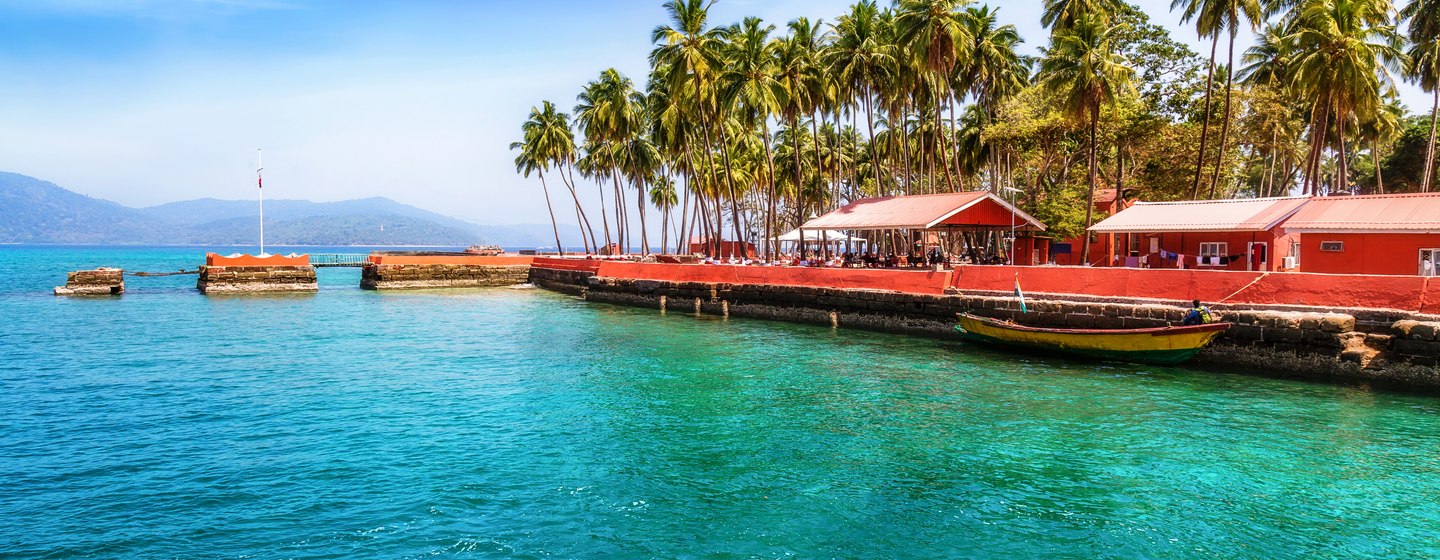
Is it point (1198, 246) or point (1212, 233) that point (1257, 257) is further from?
point (1198, 246)

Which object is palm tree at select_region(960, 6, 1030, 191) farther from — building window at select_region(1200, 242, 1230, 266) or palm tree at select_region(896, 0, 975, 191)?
building window at select_region(1200, 242, 1230, 266)

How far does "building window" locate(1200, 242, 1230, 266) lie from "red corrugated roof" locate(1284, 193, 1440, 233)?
3.18 meters

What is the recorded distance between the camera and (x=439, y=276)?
57.9 metres

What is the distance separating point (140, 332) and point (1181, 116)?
4750 centimetres

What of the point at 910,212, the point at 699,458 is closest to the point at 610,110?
the point at 910,212

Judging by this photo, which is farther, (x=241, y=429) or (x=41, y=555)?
(x=241, y=429)

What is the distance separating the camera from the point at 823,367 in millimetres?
22391

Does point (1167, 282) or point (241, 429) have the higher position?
point (1167, 282)

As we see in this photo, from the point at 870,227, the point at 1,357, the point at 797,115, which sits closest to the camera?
the point at 1,357

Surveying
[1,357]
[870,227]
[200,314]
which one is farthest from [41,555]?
[200,314]

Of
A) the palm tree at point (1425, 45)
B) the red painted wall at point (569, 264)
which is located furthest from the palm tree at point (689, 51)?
the palm tree at point (1425, 45)

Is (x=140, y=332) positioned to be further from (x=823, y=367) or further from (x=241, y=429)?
(x=823, y=367)

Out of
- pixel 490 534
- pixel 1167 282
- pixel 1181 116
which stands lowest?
pixel 490 534

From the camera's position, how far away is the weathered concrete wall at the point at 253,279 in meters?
50.2
